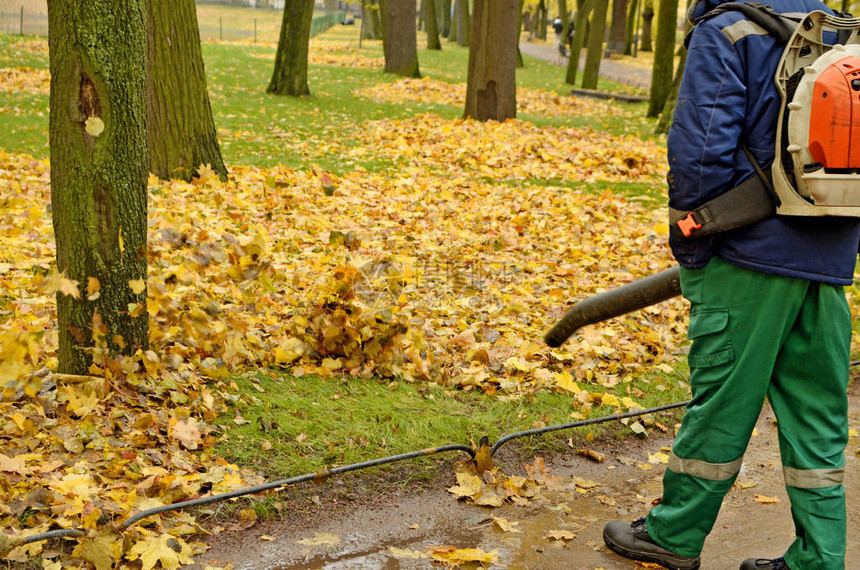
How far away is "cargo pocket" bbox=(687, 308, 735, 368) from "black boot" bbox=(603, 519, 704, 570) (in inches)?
28.4

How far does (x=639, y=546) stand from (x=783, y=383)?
823 millimetres

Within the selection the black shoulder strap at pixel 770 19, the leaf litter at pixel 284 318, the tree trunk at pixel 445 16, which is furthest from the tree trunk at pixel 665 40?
the tree trunk at pixel 445 16

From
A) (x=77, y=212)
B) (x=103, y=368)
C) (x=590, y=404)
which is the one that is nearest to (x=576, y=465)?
(x=590, y=404)

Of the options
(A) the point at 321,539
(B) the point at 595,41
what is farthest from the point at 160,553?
(B) the point at 595,41

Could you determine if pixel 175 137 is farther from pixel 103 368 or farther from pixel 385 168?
pixel 103 368

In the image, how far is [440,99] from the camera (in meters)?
18.4

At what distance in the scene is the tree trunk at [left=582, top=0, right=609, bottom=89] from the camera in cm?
2198

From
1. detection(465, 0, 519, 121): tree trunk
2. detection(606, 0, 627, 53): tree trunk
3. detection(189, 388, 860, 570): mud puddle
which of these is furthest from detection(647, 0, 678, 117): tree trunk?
detection(606, 0, 627, 53): tree trunk

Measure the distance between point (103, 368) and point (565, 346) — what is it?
2.79m

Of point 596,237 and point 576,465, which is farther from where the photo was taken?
point 596,237

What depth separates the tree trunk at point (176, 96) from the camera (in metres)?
7.84

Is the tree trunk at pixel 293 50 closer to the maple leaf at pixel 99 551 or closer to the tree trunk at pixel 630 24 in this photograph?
the maple leaf at pixel 99 551

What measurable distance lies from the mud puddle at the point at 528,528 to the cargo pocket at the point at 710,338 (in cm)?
89

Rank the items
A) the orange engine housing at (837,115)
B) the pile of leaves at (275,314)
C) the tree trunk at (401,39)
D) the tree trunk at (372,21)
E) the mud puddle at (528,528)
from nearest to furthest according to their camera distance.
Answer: the orange engine housing at (837,115) → the mud puddle at (528,528) → the pile of leaves at (275,314) → the tree trunk at (401,39) → the tree trunk at (372,21)
